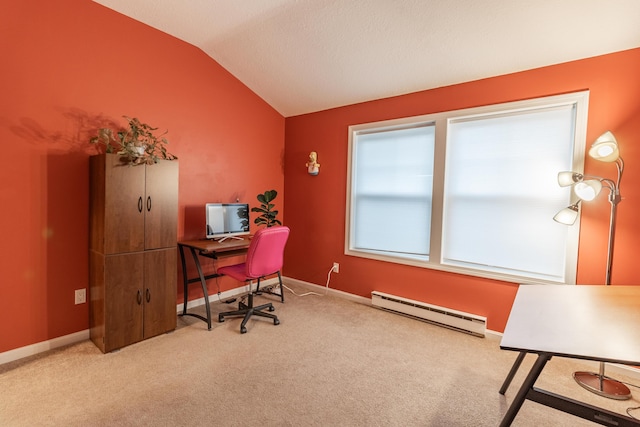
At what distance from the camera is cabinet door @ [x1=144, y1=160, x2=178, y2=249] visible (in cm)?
256

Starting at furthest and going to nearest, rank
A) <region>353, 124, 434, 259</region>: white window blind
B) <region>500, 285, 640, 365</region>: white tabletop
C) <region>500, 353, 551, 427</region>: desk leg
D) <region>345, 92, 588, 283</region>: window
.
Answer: <region>353, 124, 434, 259</region>: white window blind
<region>345, 92, 588, 283</region>: window
<region>500, 353, 551, 427</region>: desk leg
<region>500, 285, 640, 365</region>: white tabletop

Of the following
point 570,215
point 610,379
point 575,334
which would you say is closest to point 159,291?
point 575,334

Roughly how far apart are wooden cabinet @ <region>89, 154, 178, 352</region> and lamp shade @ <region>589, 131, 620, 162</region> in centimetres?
331

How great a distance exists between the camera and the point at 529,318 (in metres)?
1.51

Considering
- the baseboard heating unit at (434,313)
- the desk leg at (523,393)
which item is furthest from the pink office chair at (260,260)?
the desk leg at (523,393)

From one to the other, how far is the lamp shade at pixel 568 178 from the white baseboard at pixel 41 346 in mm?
4085

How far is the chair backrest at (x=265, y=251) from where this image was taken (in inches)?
106

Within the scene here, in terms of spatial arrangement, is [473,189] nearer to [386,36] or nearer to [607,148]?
[607,148]

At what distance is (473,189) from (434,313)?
4.28 ft

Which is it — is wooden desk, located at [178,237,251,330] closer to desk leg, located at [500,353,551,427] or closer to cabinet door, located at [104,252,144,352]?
cabinet door, located at [104,252,144,352]

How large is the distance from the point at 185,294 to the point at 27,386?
1338 millimetres

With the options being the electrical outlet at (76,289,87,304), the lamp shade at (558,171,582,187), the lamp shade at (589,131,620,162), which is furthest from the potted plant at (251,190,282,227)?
the lamp shade at (589,131,620,162)

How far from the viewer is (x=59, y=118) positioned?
2.38 m

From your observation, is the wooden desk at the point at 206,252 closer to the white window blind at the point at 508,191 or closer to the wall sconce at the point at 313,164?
the wall sconce at the point at 313,164
